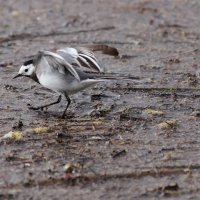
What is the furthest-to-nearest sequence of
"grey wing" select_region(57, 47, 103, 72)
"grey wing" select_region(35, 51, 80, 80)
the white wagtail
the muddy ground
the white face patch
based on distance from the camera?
the white face patch → "grey wing" select_region(57, 47, 103, 72) → the white wagtail → "grey wing" select_region(35, 51, 80, 80) → the muddy ground

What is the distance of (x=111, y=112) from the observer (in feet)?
29.5

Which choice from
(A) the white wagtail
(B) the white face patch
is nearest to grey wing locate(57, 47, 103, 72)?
(A) the white wagtail

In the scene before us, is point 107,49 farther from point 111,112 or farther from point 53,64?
point 53,64

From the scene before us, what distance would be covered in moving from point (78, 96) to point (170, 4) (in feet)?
20.5

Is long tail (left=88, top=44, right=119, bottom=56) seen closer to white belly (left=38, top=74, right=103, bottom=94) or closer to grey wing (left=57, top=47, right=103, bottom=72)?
grey wing (left=57, top=47, right=103, bottom=72)

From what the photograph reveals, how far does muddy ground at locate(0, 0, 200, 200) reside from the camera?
6.67 metres

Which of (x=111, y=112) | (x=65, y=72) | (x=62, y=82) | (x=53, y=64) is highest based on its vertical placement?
(x=53, y=64)

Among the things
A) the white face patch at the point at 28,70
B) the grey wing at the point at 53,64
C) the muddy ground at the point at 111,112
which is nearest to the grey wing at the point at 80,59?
the grey wing at the point at 53,64

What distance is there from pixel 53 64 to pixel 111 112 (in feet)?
3.09

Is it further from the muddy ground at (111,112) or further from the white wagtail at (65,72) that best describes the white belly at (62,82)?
the muddy ground at (111,112)

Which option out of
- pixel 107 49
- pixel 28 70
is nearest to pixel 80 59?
pixel 28 70

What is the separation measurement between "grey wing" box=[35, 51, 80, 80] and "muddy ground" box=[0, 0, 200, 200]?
0.57 metres

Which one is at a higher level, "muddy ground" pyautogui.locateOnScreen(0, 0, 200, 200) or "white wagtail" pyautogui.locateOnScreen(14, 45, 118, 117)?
"white wagtail" pyautogui.locateOnScreen(14, 45, 118, 117)

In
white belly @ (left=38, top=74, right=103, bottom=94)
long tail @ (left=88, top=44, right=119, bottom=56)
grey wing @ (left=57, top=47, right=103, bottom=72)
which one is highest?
grey wing @ (left=57, top=47, right=103, bottom=72)
